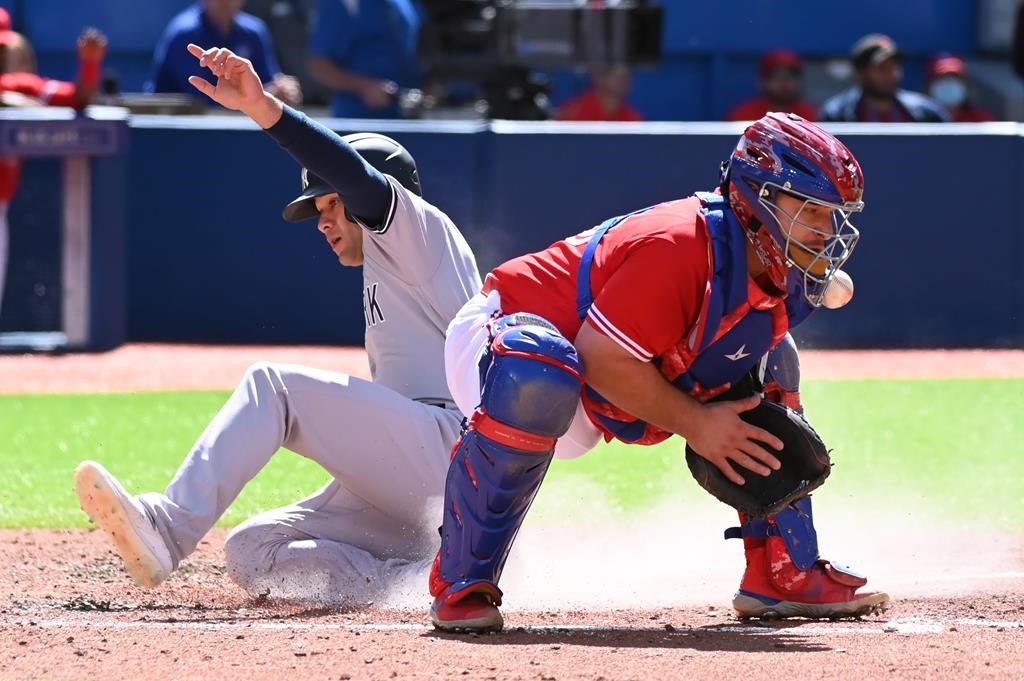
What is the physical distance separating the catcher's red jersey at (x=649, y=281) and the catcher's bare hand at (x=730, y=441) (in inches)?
8.7

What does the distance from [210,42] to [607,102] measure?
3099 millimetres

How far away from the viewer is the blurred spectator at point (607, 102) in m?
12.8

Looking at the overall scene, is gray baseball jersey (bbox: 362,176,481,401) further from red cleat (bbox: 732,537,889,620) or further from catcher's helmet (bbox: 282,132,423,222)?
red cleat (bbox: 732,537,889,620)

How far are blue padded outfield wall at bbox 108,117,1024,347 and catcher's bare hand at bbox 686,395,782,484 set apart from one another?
6.65m

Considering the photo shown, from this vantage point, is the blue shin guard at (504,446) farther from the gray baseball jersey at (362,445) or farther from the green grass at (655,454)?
the green grass at (655,454)

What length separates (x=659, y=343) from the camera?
13.4ft

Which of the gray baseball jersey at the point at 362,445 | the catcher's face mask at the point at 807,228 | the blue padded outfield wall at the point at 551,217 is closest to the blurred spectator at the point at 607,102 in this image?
the blue padded outfield wall at the point at 551,217

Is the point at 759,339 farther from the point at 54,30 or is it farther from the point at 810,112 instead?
the point at 54,30

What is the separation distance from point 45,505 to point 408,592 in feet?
7.05

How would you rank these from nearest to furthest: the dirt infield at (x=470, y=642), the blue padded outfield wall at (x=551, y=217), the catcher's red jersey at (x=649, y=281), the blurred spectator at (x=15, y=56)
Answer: the dirt infield at (x=470, y=642), the catcher's red jersey at (x=649, y=281), the blurred spectator at (x=15, y=56), the blue padded outfield wall at (x=551, y=217)

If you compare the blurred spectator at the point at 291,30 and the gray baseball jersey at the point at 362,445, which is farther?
the blurred spectator at the point at 291,30

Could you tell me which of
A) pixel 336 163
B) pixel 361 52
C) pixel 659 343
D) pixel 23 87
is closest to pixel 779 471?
pixel 659 343

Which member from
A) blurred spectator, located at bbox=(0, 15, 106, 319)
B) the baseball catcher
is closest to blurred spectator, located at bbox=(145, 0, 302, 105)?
blurred spectator, located at bbox=(0, 15, 106, 319)

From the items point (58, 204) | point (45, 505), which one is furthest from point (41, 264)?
point (45, 505)
